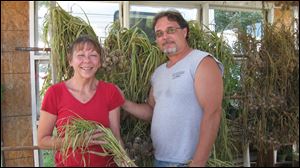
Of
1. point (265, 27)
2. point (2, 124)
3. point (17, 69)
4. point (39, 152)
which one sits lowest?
point (39, 152)

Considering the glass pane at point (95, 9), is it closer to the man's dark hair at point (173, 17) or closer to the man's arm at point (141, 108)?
the man's dark hair at point (173, 17)

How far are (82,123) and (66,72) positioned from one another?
0.38 m

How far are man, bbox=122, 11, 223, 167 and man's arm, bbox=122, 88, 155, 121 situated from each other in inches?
3.6

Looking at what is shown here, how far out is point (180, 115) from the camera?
58.9 inches

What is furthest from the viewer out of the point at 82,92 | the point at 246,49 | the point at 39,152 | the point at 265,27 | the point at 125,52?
the point at 125,52

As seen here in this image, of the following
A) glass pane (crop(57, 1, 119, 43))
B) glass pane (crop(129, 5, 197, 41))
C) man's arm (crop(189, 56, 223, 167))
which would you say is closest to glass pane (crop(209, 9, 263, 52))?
glass pane (crop(129, 5, 197, 41))

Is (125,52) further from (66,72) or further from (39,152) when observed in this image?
(39,152)

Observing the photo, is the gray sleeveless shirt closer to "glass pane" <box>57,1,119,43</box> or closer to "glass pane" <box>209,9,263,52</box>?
"glass pane" <box>209,9,263,52</box>

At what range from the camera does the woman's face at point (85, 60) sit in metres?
1.48

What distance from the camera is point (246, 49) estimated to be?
168 centimetres

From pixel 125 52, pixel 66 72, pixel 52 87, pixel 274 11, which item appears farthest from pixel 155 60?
pixel 274 11

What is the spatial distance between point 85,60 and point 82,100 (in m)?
0.16

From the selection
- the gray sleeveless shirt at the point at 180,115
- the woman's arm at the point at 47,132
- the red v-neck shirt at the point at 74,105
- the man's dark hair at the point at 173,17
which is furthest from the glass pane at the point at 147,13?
the woman's arm at the point at 47,132

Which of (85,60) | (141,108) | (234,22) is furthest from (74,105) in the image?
(234,22)
